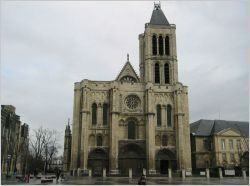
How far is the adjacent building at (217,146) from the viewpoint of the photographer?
178ft

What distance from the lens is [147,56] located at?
54562 mm

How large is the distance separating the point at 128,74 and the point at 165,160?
1670 centimetres

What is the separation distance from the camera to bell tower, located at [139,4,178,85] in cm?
5394

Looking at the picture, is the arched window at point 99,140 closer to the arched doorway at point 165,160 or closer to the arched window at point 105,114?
the arched window at point 105,114

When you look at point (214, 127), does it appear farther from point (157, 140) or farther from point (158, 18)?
point (158, 18)

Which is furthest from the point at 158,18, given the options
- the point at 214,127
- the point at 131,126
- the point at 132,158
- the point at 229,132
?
the point at 132,158

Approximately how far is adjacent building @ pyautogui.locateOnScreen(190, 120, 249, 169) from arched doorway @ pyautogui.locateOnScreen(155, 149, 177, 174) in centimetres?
718

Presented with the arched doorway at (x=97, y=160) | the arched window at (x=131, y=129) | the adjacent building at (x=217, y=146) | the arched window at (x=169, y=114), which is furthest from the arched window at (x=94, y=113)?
the adjacent building at (x=217, y=146)

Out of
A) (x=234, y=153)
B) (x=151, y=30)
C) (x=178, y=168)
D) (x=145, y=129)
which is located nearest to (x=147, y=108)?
(x=145, y=129)

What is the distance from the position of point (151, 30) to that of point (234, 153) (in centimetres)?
2518

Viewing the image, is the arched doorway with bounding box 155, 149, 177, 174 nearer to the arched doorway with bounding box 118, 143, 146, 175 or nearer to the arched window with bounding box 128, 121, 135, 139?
the arched doorway with bounding box 118, 143, 146, 175

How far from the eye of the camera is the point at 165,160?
48.9 m

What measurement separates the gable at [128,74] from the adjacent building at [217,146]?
45.8 feet

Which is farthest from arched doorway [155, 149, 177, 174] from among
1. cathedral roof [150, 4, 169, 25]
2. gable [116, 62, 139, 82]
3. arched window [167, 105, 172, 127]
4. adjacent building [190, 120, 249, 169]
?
cathedral roof [150, 4, 169, 25]
